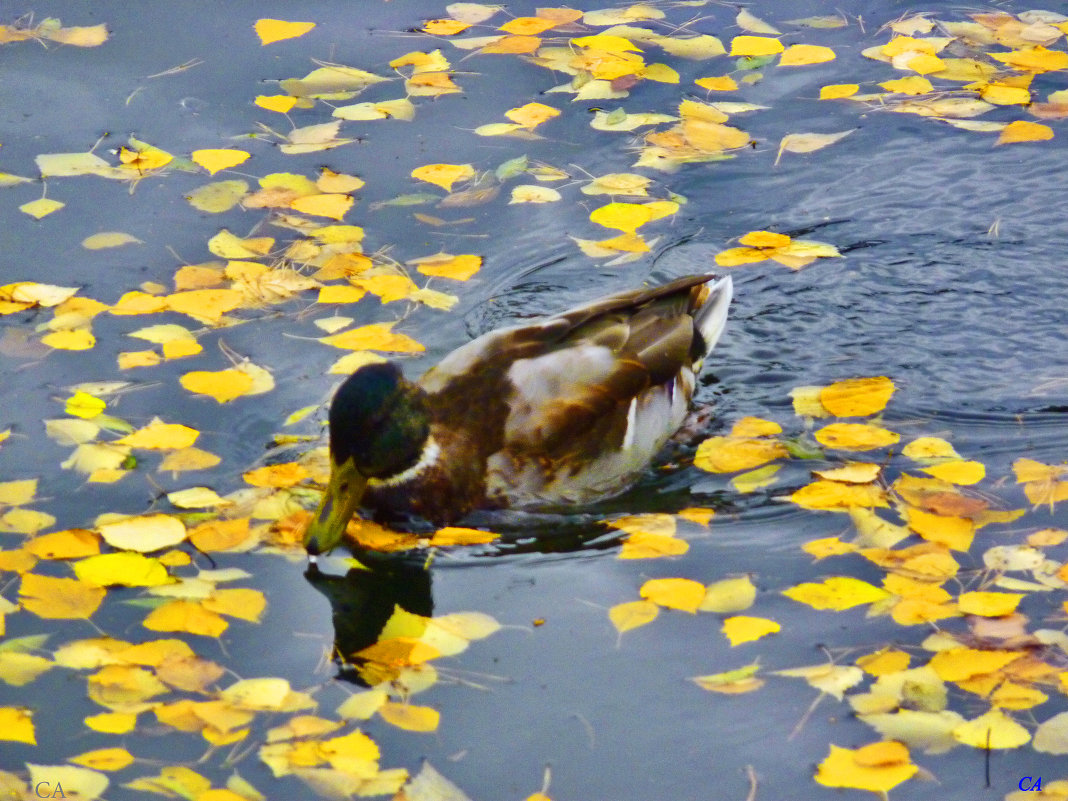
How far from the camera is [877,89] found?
794 cm

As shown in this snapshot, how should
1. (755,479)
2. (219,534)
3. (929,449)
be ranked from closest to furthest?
(219,534) < (755,479) < (929,449)

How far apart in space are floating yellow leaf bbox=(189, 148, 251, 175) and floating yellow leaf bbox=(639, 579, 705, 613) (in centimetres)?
370

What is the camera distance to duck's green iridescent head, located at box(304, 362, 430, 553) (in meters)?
4.77

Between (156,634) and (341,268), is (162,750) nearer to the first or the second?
(156,634)

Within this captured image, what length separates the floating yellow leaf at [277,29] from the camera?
838 cm

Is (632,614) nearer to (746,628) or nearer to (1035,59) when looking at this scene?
(746,628)

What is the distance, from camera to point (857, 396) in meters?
5.83

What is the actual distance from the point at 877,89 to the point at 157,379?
4556 millimetres

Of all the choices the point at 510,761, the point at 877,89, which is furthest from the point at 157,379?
the point at 877,89

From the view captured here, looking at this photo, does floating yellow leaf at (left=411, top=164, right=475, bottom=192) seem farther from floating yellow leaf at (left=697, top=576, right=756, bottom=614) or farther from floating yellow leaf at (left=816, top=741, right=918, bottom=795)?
floating yellow leaf at (left=816, top=741, right=918, bottom=795)

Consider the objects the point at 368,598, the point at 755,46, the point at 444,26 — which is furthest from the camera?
the point at 444,26

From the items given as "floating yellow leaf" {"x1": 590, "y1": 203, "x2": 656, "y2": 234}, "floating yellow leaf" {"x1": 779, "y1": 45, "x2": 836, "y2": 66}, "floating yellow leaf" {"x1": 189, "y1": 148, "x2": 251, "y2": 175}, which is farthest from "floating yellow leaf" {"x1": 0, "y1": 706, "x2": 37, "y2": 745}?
"floating yellow leaf" {"x1": 779, "y1": 45, "x2": 836, "y2": 66}

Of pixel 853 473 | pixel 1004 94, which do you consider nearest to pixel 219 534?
pixel 853 473

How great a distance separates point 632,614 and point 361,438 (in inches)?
44.9
